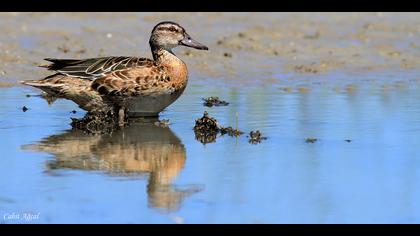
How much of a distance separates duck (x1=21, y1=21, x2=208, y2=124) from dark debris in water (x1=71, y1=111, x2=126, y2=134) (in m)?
0.32

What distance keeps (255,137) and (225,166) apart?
4.53 feet

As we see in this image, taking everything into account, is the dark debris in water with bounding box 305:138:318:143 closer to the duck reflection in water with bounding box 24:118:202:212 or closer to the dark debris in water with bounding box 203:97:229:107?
the duck reflection in water with bounding box 24:118:202:212

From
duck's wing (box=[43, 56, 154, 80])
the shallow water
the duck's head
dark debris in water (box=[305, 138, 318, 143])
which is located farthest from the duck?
dark debris in water (box=[305, 138, 318, 143])

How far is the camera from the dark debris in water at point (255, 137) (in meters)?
9.85

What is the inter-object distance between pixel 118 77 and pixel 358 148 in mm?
3208

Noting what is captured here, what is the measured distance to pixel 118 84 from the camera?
451 inches

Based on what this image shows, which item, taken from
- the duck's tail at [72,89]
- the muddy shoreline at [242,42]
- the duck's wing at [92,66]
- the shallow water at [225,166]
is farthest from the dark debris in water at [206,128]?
the muddy shoreline at [242,42]

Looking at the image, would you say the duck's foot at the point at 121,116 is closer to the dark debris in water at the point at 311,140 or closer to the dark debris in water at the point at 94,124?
the dark debris in water at the point at 94,124

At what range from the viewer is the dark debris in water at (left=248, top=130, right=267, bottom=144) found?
9.85 m

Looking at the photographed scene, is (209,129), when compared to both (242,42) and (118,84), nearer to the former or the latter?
(118,84)
